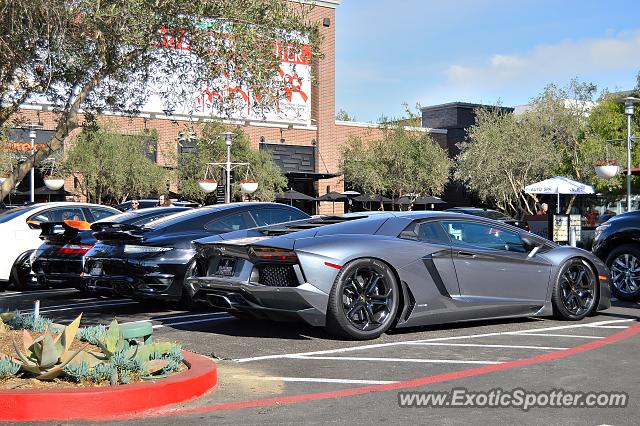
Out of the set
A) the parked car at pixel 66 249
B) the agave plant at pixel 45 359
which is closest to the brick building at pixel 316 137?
the parked car at pixel 66 249

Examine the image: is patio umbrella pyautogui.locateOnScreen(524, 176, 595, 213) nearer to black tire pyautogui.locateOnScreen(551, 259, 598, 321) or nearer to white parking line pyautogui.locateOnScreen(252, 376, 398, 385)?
black tire pyautogui.locateOnScreen(551, 259, 598, 321)

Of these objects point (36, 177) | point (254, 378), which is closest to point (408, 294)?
point (254, 378)

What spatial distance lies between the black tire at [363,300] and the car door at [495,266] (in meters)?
0.94

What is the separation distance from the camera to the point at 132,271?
32.6ft

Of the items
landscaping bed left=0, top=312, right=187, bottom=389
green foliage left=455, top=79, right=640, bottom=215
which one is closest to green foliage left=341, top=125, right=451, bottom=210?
green foliage left=455, top=79, right=640, bottom=215

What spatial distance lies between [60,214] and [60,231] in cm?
205

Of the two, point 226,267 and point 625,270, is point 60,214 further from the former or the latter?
point 625,270

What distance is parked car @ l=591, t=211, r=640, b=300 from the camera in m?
12.0

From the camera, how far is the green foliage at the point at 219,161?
40.2 metres

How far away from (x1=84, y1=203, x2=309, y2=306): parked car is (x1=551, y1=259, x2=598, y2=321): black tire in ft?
14.0

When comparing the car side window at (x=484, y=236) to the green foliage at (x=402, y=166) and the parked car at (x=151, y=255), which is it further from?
the green foliage at (x=402, y=166)

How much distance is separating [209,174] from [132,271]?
30.9 m

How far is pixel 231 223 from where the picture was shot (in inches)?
437

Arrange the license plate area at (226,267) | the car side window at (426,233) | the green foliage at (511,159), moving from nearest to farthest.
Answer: the license plate area at (226,267) → the car side window at (426,233) → the green foliage at (511,159)
